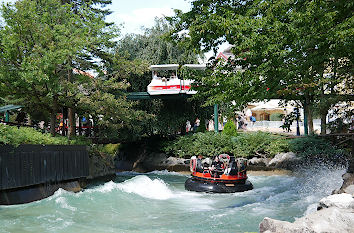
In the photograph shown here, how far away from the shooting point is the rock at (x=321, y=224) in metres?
4.65

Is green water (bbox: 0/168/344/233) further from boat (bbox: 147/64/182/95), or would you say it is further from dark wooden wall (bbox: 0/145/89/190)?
boat (bbox: 147/64/182/95)

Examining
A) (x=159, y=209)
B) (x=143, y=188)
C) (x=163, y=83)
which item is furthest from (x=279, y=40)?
(x=163, y=83)

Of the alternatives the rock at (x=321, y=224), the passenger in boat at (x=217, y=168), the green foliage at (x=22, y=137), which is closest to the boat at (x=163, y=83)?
the passenger in boat at (x=217, y=168)

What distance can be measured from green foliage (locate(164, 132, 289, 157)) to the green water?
19.5 ft

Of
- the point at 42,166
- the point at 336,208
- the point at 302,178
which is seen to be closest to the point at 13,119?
the point at 42,166

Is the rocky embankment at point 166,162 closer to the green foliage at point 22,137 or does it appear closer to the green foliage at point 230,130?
the green foliage at point 230,130

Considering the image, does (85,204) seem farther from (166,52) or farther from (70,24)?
(166,52)

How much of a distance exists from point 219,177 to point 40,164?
7.08 metres

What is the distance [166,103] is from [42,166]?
1536 centimetres

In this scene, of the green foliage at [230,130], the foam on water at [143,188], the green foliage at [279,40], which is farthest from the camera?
the green foliage at [230,130]

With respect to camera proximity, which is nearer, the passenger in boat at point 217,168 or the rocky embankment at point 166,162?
the passenger in boat at point 217,168

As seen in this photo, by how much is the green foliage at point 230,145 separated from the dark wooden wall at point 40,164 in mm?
10208

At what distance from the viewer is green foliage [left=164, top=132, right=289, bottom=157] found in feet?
76.6

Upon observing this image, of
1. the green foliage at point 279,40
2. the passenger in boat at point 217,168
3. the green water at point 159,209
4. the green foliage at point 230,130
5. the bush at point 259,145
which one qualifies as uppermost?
the green foliage at point 279,40
